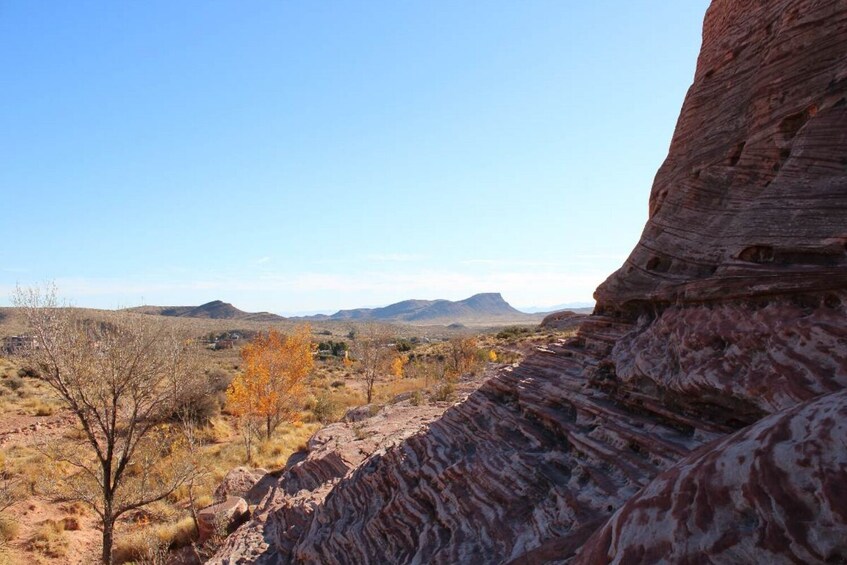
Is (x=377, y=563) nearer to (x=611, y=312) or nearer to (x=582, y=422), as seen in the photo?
(x=582, y=422)

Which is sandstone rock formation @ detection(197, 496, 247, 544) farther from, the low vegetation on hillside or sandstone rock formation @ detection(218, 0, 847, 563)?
sandstone rock formation @ detection(218, 0, 847, 563)

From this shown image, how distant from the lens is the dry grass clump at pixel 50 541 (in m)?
15.1

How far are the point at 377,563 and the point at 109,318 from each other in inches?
514

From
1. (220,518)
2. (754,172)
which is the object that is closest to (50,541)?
(220,518)

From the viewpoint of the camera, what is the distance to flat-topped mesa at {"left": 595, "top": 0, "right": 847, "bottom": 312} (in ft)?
19.1

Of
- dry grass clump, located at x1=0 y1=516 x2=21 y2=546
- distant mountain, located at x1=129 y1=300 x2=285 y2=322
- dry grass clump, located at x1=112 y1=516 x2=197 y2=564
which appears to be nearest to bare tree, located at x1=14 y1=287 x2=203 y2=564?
dry grass clump, located at x1=112 y1=516 x2=197 y2=564

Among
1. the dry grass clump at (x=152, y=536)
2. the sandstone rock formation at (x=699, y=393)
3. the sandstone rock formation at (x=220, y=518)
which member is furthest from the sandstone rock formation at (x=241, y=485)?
the sandstone rock formation at (x=699, y=393)

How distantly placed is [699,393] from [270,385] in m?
22.7

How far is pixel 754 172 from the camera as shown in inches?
296

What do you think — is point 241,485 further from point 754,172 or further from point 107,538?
point 754,172

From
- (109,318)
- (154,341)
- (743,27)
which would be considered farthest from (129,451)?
(743,27)

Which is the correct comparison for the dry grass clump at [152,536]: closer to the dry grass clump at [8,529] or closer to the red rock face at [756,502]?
the dry grass clump at [8,529]

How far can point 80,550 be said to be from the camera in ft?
51.2

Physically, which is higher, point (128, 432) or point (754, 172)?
point (754, 172)
